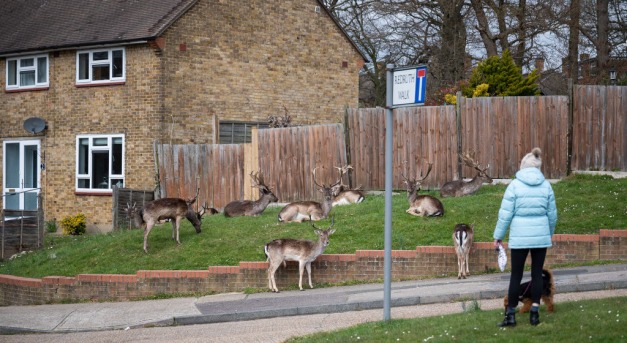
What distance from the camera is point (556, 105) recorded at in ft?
73.7

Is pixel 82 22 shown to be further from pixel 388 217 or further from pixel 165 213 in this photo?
pixel 388 217

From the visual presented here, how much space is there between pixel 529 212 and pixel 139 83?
20.3 meters

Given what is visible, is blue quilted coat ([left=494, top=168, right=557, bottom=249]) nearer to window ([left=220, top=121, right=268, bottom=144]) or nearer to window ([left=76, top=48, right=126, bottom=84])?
window ([left=220, top=121, right=268, bottom=144])

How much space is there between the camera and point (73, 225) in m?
29.5

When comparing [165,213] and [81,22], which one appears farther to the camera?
[81,22]

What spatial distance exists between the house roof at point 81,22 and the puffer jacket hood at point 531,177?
19.0 meters

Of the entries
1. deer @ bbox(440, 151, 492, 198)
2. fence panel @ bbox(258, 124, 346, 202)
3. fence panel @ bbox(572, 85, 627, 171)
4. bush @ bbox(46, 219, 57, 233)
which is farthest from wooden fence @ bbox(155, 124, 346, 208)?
fence panel @ bbox(572, 85, 627, 171)

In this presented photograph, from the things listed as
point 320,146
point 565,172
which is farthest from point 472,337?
point 320,146

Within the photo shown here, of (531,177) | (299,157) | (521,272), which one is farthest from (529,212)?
(299,157)

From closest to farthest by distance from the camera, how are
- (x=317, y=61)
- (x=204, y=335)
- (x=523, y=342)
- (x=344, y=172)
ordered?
(x=523, y=342) → (x=204, y=335) → (x=344, y=172) → (x=317, y=61)

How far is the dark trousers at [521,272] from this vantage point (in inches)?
431

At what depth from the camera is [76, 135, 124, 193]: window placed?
30.0 m

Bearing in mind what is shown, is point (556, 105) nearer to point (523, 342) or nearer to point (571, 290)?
point (571, 290)

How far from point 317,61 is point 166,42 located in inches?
250
